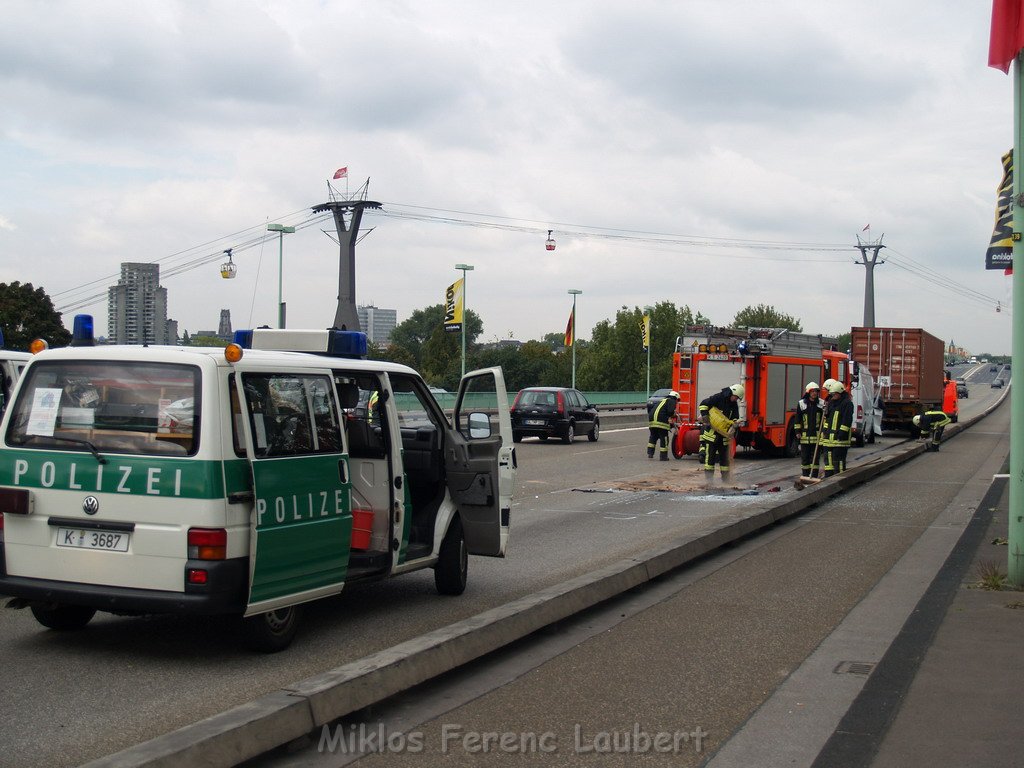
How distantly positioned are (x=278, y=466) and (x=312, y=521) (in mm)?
448

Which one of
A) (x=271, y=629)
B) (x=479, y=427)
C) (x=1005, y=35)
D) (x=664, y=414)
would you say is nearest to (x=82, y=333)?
(x=271, y=629)

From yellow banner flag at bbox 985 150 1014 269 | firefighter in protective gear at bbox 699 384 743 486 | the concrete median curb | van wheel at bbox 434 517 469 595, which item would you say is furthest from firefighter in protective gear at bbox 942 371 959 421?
van wheel at bbox 434 517 469 595

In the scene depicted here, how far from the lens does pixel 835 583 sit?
31.9ft

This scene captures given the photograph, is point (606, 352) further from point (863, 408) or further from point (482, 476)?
point (482, 476)

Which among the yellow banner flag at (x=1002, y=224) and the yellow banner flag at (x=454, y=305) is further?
the yellow banner flag at (x=454, y=305)

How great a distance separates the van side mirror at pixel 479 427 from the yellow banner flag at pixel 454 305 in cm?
4288

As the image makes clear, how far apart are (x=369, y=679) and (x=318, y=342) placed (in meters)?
2.88

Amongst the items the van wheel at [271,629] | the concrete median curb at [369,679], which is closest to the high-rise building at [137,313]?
the van wheel at [271,629]

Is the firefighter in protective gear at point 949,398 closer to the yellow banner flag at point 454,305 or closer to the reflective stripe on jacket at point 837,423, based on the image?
the yellow banner flag at point 454,305

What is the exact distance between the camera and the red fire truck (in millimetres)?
23969

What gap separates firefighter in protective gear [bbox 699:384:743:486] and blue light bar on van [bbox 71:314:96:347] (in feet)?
37.3

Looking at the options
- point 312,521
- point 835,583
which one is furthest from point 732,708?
point 835,583

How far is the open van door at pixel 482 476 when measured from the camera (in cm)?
845

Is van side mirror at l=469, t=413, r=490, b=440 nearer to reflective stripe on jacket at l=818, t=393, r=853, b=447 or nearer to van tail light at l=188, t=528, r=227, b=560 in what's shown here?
van tail light at l=188, t=528, r=227, b=560
